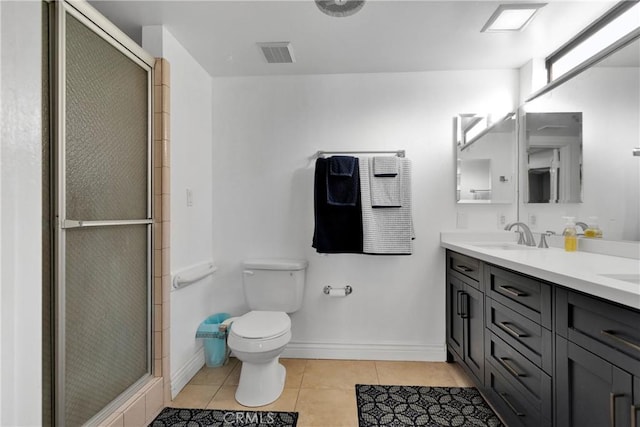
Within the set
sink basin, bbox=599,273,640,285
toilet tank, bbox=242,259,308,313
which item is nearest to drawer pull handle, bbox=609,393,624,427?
sink basin, bbox=599,273,640,285

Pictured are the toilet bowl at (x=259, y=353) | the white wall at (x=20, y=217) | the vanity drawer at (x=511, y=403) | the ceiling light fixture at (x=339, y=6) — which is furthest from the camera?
the toilet bowl at (x=259, y=353)

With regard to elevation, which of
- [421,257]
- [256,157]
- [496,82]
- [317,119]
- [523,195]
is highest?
[496,82]

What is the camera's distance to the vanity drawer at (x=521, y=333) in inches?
50.7

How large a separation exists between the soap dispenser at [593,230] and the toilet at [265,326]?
1687 millimetres

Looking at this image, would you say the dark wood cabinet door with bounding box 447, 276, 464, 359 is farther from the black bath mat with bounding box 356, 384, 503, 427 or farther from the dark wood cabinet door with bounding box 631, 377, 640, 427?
the dark wood cabinet door with bounding box 631, 377, 640, 427

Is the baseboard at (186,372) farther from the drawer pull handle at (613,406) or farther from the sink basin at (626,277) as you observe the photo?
the sink basin at (626,277)

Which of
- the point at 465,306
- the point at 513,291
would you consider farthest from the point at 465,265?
the point at 513,291

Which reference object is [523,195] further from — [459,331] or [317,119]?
[317,119]

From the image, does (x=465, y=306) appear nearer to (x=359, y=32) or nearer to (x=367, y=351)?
(x=367, y=351)

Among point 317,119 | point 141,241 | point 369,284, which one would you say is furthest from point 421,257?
point 141,241

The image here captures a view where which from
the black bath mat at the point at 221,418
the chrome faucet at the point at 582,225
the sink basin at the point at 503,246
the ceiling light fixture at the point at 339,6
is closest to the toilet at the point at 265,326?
the black bath mat at the point at 221,418

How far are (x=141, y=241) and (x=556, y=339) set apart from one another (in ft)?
6.20

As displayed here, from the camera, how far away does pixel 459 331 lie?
222cm

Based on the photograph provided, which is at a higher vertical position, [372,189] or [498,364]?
[372,189]
